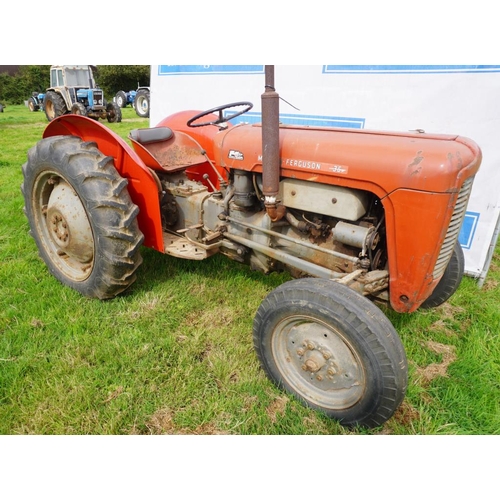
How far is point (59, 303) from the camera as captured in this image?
2.93 metres

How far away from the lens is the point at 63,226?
9.98ft

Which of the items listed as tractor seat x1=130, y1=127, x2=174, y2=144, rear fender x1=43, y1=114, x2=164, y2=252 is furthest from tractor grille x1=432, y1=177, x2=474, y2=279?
tractor seat x1=130, y1=127, x2=174, y2=144

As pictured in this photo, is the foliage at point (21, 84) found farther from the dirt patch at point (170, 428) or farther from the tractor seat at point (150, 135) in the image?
the dirt patch at point (170, 428)

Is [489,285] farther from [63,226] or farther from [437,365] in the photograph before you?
[63,226]

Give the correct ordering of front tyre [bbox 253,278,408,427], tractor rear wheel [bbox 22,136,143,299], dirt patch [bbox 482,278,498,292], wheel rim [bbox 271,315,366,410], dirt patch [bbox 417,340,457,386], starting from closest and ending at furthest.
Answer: front tyre [bbox 253,278,408,427]
wheel rim [bbox 271,315,366,410]
dirt patch [bbox 417,340,457,386]
tractor rear wheel [bbox 22,136,143,299]
dirt patch [bbox 482,278,498,292]

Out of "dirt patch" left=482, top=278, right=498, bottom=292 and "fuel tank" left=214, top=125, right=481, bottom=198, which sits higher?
"fuel tank" left=214, top=125, right=481, bottom=198

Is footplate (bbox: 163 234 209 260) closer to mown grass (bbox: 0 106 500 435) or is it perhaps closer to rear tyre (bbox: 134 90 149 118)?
mown grass (bbox: 0 106 500 435)

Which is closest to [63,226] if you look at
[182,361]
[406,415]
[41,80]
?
[182,361]

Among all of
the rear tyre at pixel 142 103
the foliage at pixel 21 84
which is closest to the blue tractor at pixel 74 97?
the rear tyre at pixel 142 103

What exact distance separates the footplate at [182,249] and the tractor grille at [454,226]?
Answer: 59.8 inches

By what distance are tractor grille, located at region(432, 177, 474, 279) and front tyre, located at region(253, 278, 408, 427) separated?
0.56 m

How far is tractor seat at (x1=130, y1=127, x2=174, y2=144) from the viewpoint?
3156 millimetres

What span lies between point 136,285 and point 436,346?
2260 mm

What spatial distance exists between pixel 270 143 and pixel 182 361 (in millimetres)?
1404
